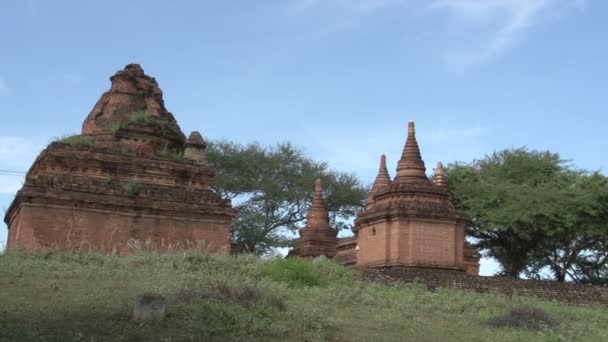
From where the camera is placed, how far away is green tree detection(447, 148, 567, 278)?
34.1 metres

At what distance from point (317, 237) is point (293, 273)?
15.8 metres

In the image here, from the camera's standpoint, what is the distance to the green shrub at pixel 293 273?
62.0 ft

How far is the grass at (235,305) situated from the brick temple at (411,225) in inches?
161

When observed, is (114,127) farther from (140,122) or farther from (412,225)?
(412,225)

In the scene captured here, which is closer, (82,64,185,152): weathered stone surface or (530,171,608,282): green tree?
(82,64,185,152): weathered stone surface

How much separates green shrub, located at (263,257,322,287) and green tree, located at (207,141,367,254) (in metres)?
23.1

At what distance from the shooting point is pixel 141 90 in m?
26.4

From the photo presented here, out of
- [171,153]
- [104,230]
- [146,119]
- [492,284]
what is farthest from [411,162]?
[104,230]

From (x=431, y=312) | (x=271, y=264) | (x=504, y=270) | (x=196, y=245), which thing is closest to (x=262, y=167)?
(x=504, y=270)

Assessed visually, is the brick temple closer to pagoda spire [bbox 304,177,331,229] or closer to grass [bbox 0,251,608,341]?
grass [bbox 0,251,608,341]

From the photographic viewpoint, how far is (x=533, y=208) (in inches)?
1334

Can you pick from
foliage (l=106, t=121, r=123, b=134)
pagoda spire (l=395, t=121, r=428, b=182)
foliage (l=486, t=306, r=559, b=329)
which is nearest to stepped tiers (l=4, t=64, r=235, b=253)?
foliage (l=106, t=121, r=123, b=134)

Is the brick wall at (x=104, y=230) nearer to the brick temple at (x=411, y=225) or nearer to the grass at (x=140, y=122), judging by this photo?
the grass at (x=140, y=122)

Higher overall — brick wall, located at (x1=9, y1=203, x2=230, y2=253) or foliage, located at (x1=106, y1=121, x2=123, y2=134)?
foliage, located at (x1=106, y1=121, x2=123, y2=134)
